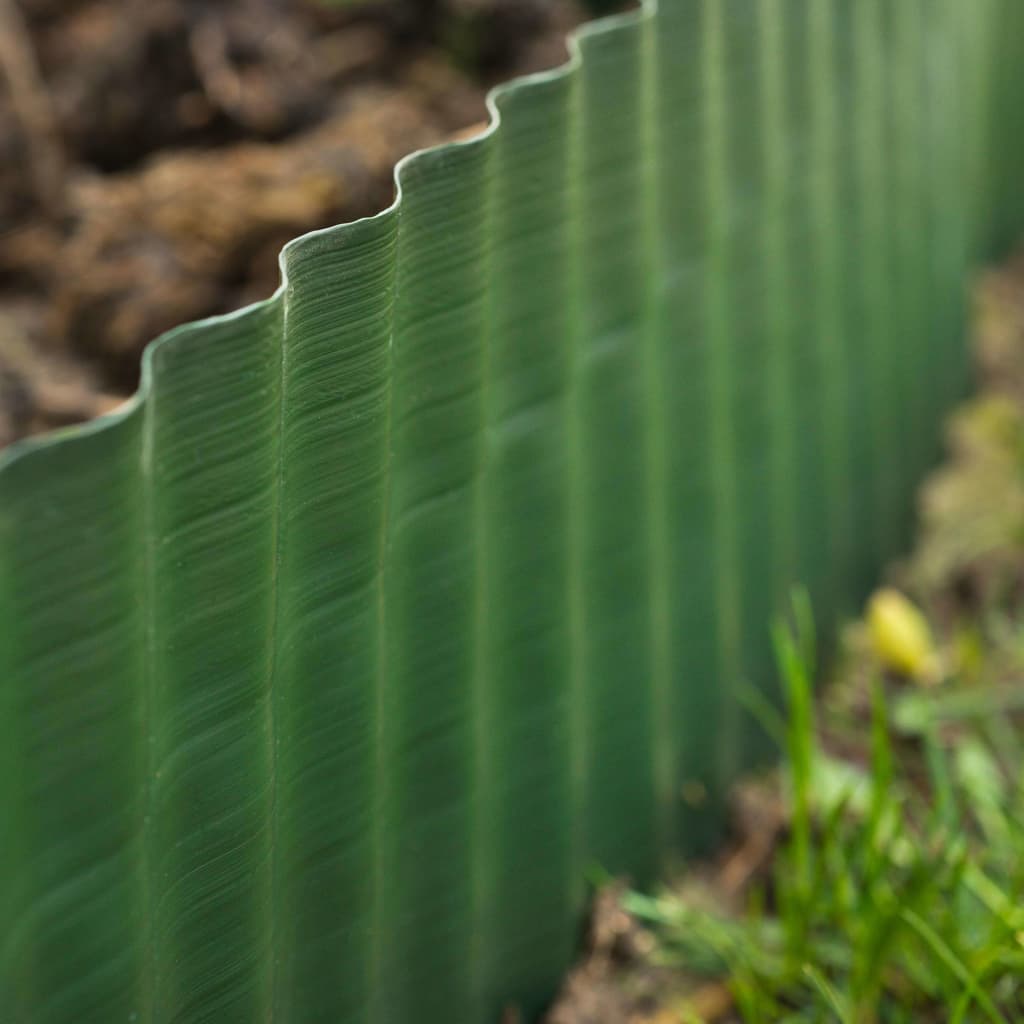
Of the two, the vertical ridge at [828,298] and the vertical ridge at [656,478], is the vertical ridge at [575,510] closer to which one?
the vertical ridge at [656,478]

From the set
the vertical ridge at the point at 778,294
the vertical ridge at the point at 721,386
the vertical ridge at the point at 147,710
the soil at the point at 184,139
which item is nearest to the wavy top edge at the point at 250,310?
the vertical ridge at the point at 147,710

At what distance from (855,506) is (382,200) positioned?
3.48 feet

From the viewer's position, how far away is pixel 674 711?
2.28m

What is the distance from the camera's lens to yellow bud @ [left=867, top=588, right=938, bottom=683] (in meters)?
2.76

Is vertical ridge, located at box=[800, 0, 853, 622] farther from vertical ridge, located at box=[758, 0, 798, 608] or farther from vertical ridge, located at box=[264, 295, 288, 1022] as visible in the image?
vertical ridge, located at box=[264, 295, 288, 1022]

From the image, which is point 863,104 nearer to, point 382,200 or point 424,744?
point 382,200

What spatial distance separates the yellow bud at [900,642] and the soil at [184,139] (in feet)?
3.97

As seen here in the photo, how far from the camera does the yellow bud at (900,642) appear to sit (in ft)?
9.04

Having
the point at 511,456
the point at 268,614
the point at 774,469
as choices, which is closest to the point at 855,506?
the point at 774,469

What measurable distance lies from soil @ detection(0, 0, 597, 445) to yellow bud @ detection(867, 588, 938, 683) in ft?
3.97

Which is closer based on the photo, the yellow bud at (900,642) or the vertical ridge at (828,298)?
the vertical ridge at (828,298)

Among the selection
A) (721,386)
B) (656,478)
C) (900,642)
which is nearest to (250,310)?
(656,478)

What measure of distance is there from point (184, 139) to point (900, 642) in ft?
5.96

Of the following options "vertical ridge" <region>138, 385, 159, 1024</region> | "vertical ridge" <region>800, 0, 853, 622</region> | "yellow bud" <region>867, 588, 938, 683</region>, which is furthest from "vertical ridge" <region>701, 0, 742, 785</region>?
"vertical ridge" <region>138, 385, 159, 1024</region>
